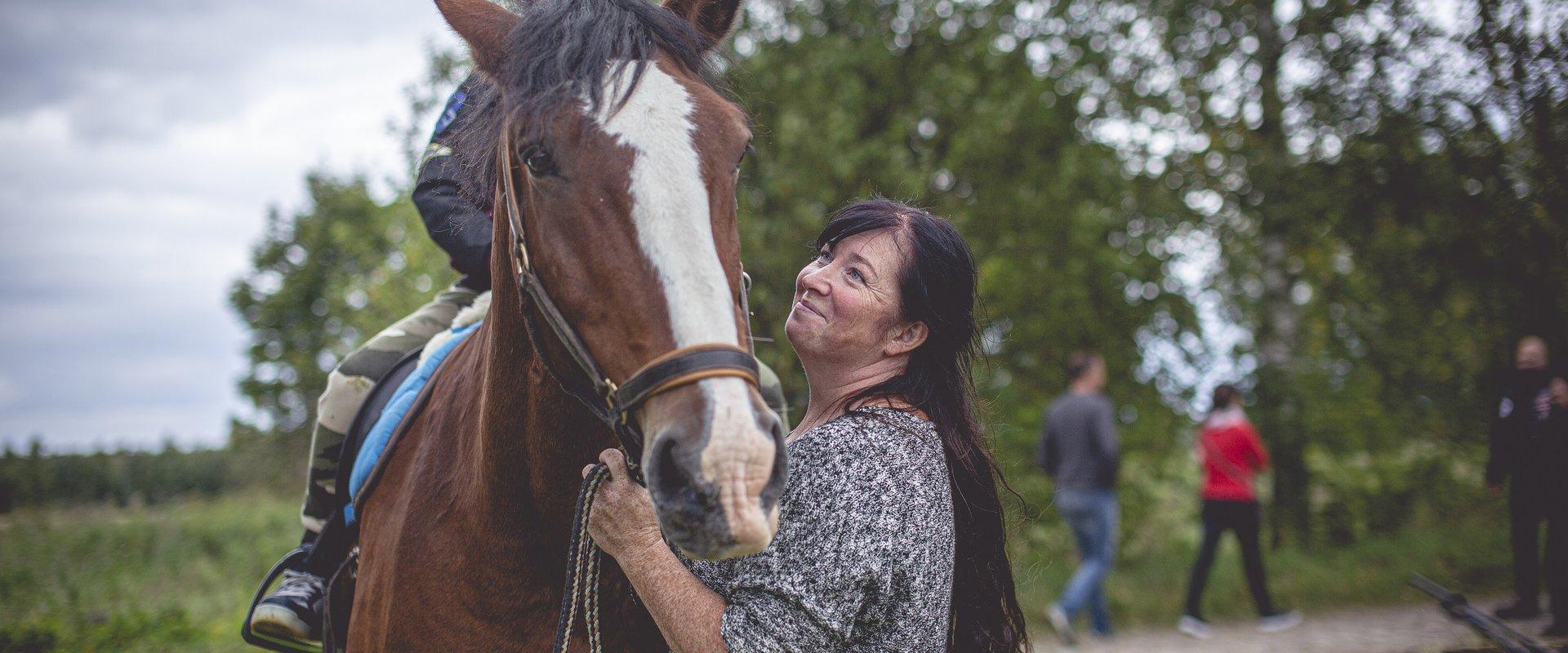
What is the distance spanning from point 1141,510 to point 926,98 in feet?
20.5

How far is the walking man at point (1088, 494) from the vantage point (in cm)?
813

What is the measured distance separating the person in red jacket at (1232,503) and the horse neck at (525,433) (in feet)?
25.6

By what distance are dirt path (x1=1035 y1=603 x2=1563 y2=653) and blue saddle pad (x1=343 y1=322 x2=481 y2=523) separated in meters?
6.66

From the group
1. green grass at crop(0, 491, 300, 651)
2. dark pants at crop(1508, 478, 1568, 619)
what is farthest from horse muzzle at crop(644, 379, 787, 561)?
dark pants at crop(1508, 478, 1568, 619)

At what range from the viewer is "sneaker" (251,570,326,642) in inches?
113

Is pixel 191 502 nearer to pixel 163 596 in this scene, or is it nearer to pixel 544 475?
pixel 163 596

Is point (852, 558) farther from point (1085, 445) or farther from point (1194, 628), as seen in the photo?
point (1194, 628)

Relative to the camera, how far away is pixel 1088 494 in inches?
326

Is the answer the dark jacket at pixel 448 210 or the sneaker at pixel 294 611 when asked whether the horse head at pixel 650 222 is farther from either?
the sneaker at pixel 294 611

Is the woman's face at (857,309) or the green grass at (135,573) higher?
the woman's face at (857,309)

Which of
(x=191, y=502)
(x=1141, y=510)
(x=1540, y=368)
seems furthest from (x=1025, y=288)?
(x=191, y=502)

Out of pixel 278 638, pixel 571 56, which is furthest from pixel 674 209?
pixel 278 638

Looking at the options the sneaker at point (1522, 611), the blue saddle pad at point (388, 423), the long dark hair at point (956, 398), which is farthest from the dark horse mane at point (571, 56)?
the sneaker at point (1522, 611)

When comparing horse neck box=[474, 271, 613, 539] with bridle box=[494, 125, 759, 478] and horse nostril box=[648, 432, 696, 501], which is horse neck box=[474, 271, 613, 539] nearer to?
bridle box=[494, 125, 759, 478]
